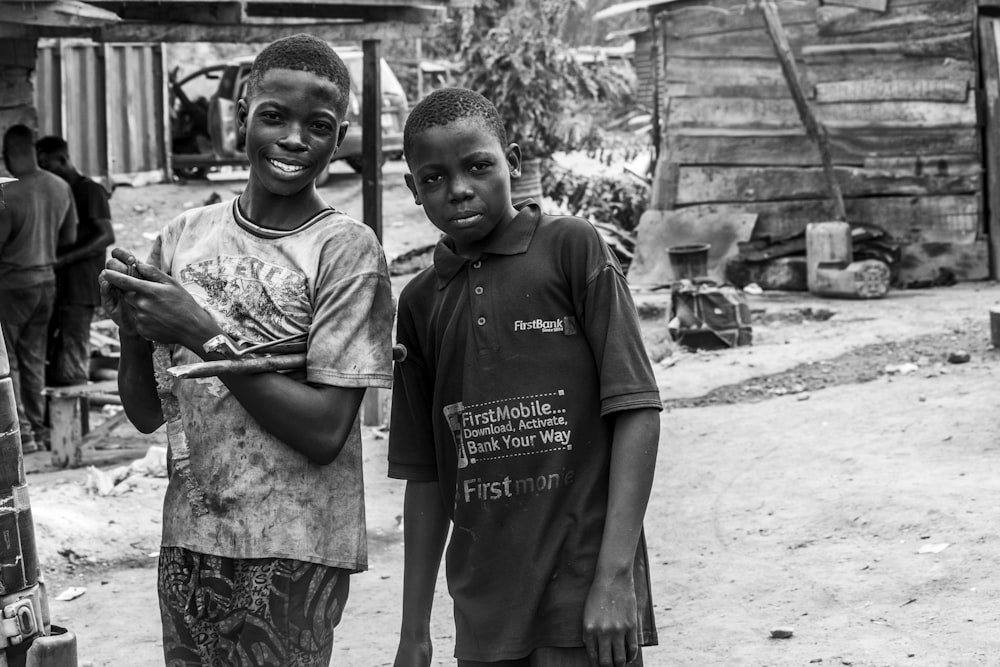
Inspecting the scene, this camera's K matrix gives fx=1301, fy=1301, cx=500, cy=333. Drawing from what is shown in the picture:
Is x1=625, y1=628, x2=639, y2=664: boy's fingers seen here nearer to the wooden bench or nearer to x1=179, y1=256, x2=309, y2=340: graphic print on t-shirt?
x1=179, y1=256, x2=309, y2=340: graphic print on t-shirt

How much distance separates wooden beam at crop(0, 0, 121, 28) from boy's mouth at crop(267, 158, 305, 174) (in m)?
4.95

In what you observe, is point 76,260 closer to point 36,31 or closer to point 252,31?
point 36,31

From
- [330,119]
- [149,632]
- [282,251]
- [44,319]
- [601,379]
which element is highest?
[330,119]

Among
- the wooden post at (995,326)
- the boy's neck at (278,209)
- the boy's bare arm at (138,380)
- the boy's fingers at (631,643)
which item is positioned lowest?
the wooden post at (995,326)

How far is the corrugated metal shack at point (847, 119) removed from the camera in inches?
445

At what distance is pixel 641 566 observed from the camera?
2266 millimetres

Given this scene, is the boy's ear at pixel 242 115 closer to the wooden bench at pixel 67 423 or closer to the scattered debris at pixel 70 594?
the scattered debris at pixel 70 594

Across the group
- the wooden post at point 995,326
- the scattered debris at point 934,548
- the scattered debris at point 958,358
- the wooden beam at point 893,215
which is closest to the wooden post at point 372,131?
the scattered debris at point 958,358

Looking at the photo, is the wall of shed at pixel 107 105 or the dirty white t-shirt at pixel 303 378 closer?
the dirty white t-shirt at pixel 303 378

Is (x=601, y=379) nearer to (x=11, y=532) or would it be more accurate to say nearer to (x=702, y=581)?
(x=11, y=532)

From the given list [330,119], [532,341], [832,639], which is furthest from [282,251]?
[832,639]

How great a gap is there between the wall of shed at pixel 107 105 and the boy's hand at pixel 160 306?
14.9 metres

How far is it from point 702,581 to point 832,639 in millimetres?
852

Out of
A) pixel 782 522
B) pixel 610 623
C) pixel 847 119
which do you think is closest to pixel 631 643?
pixel 610 623
